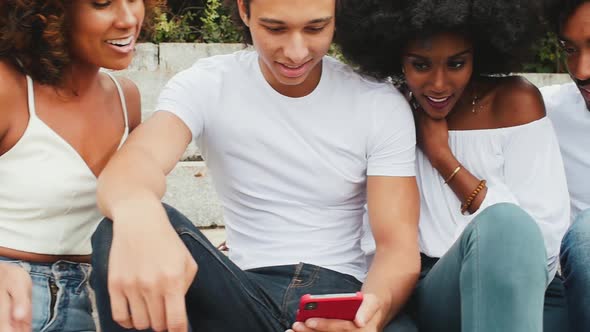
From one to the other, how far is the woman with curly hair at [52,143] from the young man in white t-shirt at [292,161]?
180mm

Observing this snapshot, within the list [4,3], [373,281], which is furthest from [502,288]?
[4,3]

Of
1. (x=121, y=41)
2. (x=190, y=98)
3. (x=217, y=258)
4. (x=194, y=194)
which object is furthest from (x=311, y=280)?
(x=194, y=194)

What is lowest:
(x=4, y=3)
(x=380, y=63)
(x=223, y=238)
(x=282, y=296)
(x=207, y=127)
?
(x=223, y=238)

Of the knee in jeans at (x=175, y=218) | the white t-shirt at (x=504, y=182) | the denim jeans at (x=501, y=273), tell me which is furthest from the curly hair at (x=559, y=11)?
the knee in jeans at (x=175, y=218)

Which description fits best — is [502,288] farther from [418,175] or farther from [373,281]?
[418,175]

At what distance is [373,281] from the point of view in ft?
6.36

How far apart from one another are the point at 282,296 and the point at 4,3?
984 mm

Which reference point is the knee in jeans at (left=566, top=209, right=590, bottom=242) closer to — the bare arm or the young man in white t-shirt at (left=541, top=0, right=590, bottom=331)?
the young man in white t-shirt at (left=541, top=0, right=590, bottom=331)

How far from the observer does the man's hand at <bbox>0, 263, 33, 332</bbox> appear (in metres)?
1.73

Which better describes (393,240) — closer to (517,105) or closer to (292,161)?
(292,161)

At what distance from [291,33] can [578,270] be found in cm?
98

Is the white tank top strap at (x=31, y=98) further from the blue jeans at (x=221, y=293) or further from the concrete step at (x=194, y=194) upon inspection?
the concrete step at (x=194, y=194)

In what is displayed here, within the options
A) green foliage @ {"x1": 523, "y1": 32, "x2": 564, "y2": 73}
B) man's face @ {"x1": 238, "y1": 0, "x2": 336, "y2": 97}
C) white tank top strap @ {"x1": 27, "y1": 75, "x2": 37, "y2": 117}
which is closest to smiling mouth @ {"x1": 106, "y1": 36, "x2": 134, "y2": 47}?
white tank top strap @ {"x1": 27, "y1": 75, "x2": 37, "y2": 117}

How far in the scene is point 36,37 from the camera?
76.1 inches
